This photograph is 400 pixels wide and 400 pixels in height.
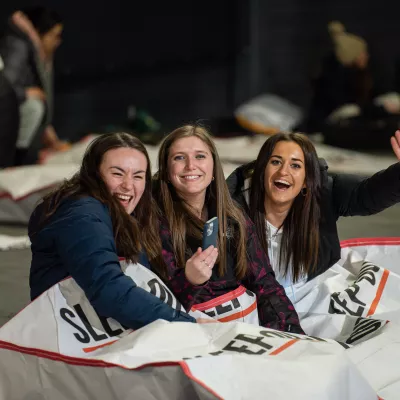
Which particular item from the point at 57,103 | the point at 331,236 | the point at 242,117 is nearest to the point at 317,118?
the point at 242,117

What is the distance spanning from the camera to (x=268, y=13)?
9.38 m

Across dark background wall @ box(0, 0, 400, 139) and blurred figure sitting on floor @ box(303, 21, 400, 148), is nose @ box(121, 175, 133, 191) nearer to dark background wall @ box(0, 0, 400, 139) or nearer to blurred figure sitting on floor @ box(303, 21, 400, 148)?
blurred figure sitting on floor @ box(303, 21, 400, 148)

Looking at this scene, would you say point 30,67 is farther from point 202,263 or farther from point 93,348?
point 93,348

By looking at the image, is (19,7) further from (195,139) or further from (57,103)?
(195,139)

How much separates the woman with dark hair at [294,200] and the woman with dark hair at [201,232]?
255mm

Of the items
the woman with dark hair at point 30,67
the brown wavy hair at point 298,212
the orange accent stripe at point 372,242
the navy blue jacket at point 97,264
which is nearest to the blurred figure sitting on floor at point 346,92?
the woman with dark hair at point 30,67

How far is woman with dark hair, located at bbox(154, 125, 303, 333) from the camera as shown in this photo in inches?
98.4

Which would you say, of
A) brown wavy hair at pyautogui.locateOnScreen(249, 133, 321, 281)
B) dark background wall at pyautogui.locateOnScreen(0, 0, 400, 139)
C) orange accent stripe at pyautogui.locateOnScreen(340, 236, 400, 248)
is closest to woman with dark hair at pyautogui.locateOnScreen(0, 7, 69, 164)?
dark background wall at pyautogui.locateOnScreen(0, 0, 400, 139)

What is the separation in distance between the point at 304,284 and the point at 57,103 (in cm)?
560

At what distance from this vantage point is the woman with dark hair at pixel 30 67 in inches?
228

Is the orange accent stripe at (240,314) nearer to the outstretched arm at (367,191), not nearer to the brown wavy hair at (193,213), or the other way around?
the brown wavy hair at (193,213)

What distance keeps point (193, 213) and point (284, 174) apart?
1.33 ft

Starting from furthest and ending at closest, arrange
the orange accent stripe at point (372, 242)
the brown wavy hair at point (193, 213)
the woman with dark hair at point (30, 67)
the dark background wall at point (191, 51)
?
the dark background wall at point (191, 51), the woman with dark hair at point (30, 67), the orange accent stripe at point (372, 242), the brown wavy hair at point (193, 213)

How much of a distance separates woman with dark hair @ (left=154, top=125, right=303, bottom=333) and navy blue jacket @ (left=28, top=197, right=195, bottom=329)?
0.86 ft
